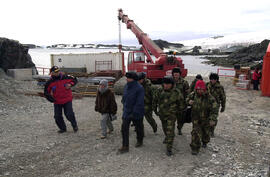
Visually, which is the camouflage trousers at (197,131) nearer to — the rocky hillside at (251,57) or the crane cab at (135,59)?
the crane cab at (135,59)

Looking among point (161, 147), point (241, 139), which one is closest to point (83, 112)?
point (161, 147)

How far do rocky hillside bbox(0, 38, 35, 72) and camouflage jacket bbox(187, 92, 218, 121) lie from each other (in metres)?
18.4

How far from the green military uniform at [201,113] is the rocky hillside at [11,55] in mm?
18336

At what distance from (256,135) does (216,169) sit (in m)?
2.64

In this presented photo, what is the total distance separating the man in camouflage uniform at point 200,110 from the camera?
4680 millimetres

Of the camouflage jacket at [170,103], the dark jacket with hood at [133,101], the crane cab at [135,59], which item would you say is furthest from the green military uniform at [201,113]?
the crane cab at [135,59]

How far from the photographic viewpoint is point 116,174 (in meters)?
4.19

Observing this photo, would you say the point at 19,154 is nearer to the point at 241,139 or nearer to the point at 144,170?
the point at 144,170

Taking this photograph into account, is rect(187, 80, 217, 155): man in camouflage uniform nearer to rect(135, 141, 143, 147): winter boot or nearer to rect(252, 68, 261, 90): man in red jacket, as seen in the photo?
rect(135, 141, 143, 147): winter boot

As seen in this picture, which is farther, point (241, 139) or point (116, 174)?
point (241, 139)

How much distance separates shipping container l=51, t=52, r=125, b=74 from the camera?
749 inches

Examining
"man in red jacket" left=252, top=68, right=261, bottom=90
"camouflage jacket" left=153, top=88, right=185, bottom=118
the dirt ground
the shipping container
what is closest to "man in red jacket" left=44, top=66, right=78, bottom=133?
the dirt ground

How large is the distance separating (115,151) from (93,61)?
50.5 feet

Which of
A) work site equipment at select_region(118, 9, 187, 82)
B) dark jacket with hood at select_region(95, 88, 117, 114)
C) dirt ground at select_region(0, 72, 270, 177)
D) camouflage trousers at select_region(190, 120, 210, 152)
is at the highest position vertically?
work site equipment at select_region(118, 9, 187, 82)
